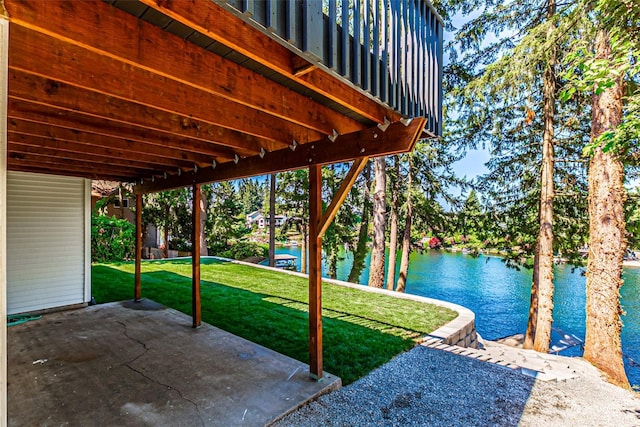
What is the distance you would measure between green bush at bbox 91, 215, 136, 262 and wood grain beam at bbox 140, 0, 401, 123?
1201 centimetres

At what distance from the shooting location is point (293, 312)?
18.5ft

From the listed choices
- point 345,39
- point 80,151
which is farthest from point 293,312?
A: point 345,39

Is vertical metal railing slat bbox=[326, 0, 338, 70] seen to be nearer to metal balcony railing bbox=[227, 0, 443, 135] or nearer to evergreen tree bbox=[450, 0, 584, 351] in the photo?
metal balcony railing bbox=[227, 0, 443, 135]

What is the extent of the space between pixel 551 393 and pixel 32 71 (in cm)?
496

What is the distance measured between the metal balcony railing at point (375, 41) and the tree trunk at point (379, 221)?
5.88 metres

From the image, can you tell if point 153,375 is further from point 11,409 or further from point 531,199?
point 531,199

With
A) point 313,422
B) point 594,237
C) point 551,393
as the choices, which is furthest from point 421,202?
point 313,422

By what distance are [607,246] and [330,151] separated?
4790mm

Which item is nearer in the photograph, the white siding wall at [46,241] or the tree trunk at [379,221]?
the white siding wall at [46,241]

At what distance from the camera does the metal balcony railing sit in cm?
141

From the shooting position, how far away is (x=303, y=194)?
44.0 ft

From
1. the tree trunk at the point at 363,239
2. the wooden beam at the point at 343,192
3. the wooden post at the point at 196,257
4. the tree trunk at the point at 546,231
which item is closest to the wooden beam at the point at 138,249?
the wooden post at the point at 196,257

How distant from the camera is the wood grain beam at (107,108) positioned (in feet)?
6.48

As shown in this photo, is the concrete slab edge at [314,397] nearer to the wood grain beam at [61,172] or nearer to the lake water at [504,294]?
the wood grain beam at [61,172]
